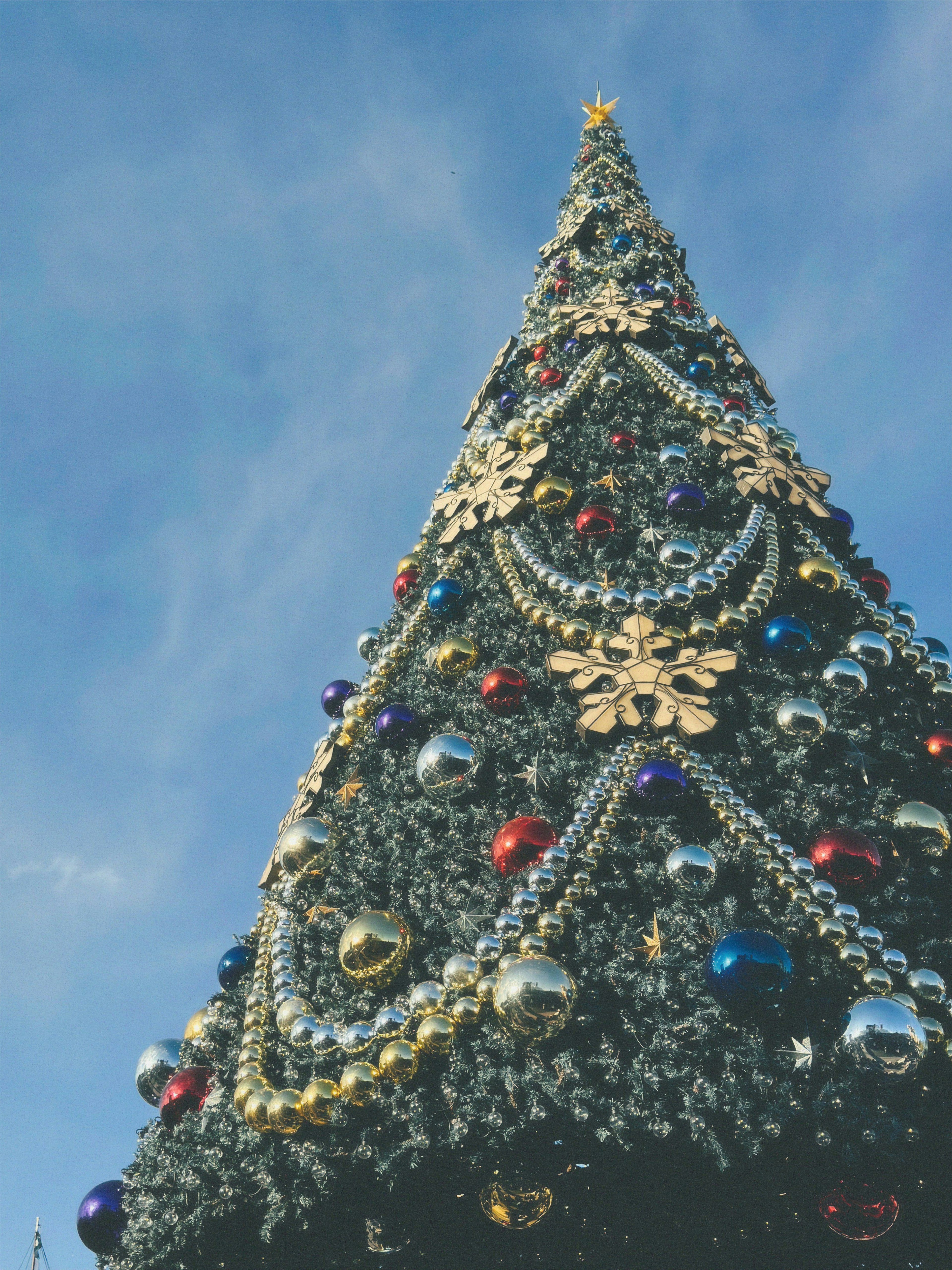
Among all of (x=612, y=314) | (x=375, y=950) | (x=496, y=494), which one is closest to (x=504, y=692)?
(x=375, y=950)

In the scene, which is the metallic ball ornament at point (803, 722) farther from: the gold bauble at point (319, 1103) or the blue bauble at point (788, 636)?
the gold bauble at point (319, 1103)

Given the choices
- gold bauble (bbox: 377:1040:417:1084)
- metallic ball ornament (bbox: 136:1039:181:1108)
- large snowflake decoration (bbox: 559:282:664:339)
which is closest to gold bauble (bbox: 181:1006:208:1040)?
metallic ball ornament (bbox: 136:1039:181:1108)

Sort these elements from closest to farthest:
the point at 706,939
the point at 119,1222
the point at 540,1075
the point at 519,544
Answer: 1. the point at 540,1075
2. the point at 706,939
3. the point at 119,1222
4. the point at 519,544

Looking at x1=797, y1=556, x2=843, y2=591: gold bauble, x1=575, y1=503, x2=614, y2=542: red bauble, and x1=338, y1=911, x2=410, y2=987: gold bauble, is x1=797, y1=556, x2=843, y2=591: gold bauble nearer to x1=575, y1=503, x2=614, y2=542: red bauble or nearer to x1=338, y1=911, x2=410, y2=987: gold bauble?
x1=575, y1=503, x2=614, y2=542: red bauble

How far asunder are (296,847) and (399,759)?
64 cm

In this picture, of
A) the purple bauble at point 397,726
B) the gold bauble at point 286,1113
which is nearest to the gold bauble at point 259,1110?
the gold bauble at point 286,1113

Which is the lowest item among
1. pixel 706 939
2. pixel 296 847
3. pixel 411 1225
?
pixel 411 1225

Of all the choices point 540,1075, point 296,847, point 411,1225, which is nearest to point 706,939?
point 540,1075

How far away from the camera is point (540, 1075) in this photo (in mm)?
3086

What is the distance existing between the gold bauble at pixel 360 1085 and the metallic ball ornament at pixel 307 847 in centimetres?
110

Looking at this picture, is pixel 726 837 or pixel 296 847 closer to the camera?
pixel 726 837

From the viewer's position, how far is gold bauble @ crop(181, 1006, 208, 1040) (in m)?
4.47

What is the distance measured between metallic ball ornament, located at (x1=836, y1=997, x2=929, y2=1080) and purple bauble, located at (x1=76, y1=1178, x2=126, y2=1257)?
3.23 meters

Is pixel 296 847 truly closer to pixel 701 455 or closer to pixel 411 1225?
pixel 411 1225
